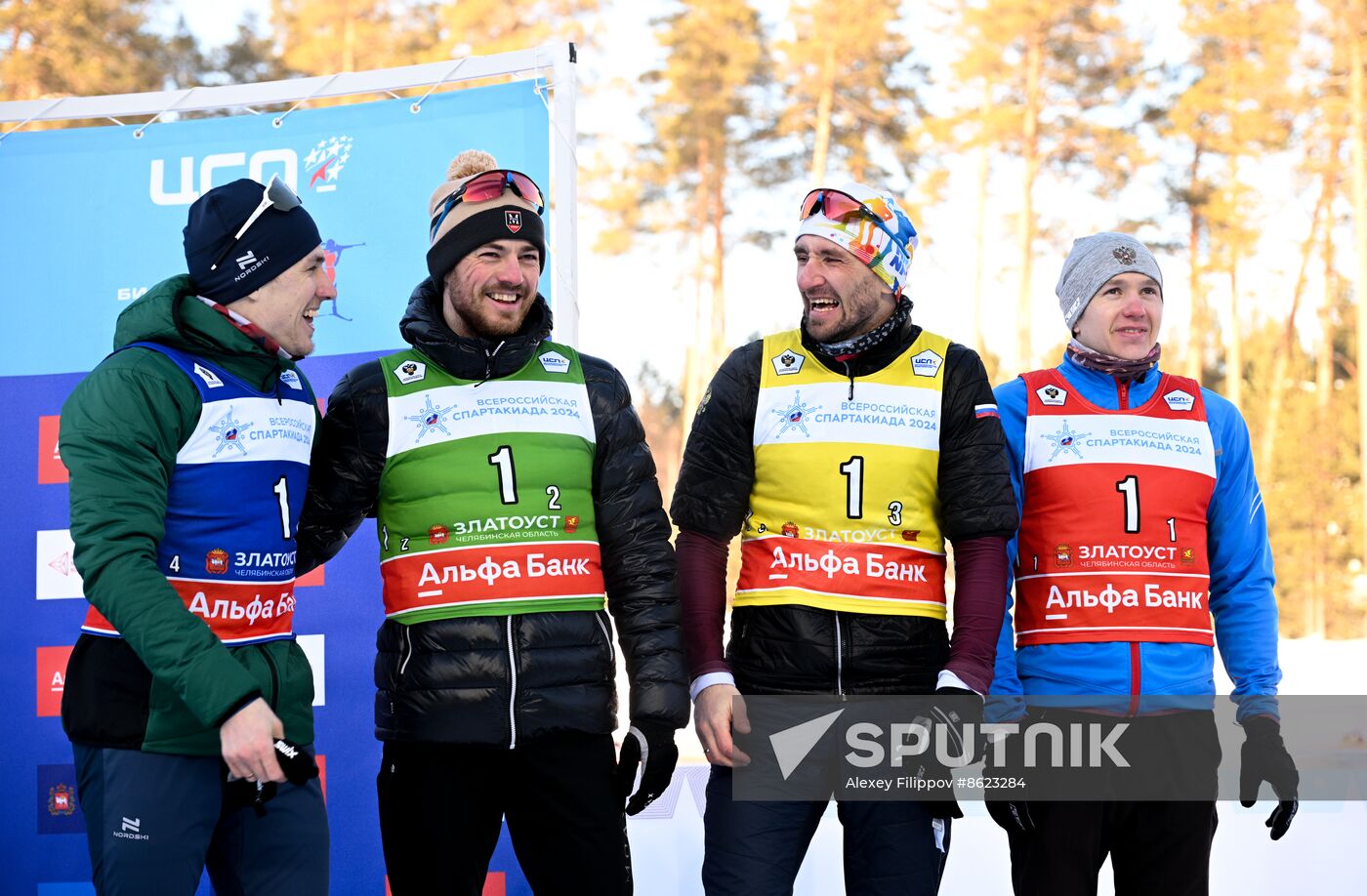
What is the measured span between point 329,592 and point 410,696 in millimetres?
1558

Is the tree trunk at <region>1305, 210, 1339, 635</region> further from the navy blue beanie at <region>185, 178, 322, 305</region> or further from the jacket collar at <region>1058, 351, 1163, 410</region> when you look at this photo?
the navy blue beanie at <region>185, 178, 322, 305</region>

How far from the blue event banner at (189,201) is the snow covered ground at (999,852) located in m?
1.74

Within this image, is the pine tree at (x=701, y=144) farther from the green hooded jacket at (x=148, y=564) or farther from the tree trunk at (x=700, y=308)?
the green hooded jacket at (x=148, y=564)

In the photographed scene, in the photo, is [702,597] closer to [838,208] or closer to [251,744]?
[838,208]

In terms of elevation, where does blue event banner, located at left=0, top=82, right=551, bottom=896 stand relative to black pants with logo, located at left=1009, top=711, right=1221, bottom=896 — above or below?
above

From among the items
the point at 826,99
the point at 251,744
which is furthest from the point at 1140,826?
the point at 826,99

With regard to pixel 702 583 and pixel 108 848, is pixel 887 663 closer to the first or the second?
pixel 702 583

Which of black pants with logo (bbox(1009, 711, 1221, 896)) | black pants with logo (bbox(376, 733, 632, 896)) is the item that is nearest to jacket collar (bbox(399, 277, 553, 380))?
black pants with logo (bbox(376, 733, 632, 896))

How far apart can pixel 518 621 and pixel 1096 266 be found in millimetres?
1651

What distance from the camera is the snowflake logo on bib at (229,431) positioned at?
101 inches

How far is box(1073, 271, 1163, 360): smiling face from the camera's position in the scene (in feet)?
10.5

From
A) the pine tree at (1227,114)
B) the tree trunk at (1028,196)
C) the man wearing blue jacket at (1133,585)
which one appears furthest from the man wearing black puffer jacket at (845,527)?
the pine tree at (1227,114)

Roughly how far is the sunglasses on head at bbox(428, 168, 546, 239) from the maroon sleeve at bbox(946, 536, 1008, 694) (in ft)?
4.09

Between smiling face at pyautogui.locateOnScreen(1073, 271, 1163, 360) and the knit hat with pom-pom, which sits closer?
the knit hat with pom-pom
